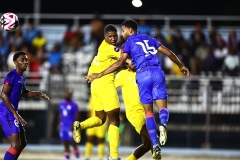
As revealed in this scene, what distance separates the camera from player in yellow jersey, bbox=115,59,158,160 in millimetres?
17094

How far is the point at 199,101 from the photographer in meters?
28.0

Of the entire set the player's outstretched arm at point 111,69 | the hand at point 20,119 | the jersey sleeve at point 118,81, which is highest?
the player's outstretched arm at point 111,69

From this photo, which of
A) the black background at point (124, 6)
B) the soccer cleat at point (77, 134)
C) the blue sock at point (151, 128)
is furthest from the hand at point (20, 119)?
the black background at point (124, 6)

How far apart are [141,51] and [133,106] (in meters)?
1.54

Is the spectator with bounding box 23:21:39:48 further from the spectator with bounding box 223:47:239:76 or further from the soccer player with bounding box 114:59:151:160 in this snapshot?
the soccer player with bounding box 114:59:151:160

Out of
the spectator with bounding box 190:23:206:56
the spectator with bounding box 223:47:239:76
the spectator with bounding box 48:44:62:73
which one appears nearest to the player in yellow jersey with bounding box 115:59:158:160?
the spectator with bounding box 223:47:239:76

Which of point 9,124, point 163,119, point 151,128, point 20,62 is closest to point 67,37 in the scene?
point 20,62

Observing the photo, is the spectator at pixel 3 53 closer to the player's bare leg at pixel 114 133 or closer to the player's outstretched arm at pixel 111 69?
the player's bare leg at pixel 114 133

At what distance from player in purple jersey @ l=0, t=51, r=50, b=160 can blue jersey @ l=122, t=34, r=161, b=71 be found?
201cm

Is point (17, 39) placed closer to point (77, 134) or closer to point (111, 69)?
point (77, 134)

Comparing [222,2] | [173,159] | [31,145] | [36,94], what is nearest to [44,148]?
[31,145]

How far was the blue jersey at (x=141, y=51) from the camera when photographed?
53.5 ft

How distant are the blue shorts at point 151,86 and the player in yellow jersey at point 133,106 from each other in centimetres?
81

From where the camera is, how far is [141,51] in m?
16.3
